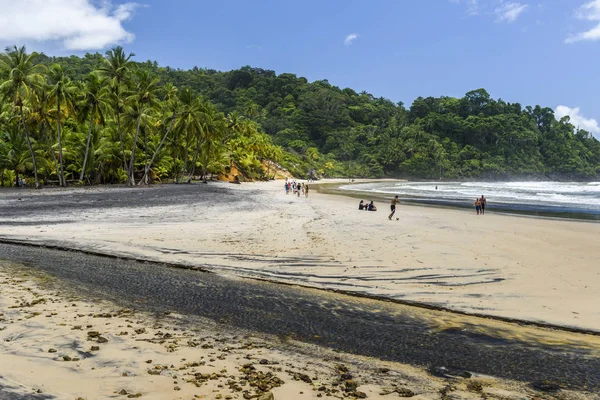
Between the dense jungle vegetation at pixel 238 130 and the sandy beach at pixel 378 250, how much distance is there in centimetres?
2618

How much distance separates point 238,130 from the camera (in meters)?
88.0

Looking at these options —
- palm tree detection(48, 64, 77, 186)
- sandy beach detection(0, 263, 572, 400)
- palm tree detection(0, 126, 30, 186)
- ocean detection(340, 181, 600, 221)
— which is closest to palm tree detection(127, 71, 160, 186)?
palm tree detection(48, 64, 77, 186)

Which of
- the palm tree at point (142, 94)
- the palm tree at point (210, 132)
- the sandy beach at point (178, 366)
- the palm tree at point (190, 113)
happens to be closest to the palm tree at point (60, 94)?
the palm tree at point (142, 94)

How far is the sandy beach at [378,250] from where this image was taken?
31.7 ft

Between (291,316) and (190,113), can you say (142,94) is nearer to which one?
(190,113)

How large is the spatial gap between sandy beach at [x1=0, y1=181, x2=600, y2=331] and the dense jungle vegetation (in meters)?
26.2

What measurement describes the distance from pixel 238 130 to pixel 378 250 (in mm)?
77191

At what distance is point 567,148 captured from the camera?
17438 centimetres

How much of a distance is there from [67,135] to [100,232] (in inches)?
1593

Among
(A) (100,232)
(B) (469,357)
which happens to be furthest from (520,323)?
(A) (100,232)

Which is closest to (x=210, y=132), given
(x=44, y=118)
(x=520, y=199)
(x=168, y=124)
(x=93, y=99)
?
(x=168, y=124)

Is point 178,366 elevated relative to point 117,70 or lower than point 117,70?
lower

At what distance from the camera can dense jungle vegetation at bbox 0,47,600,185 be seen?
46.7 meters

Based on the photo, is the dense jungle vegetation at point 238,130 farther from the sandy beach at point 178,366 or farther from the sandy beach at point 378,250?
the sandy beach at point 178,366
